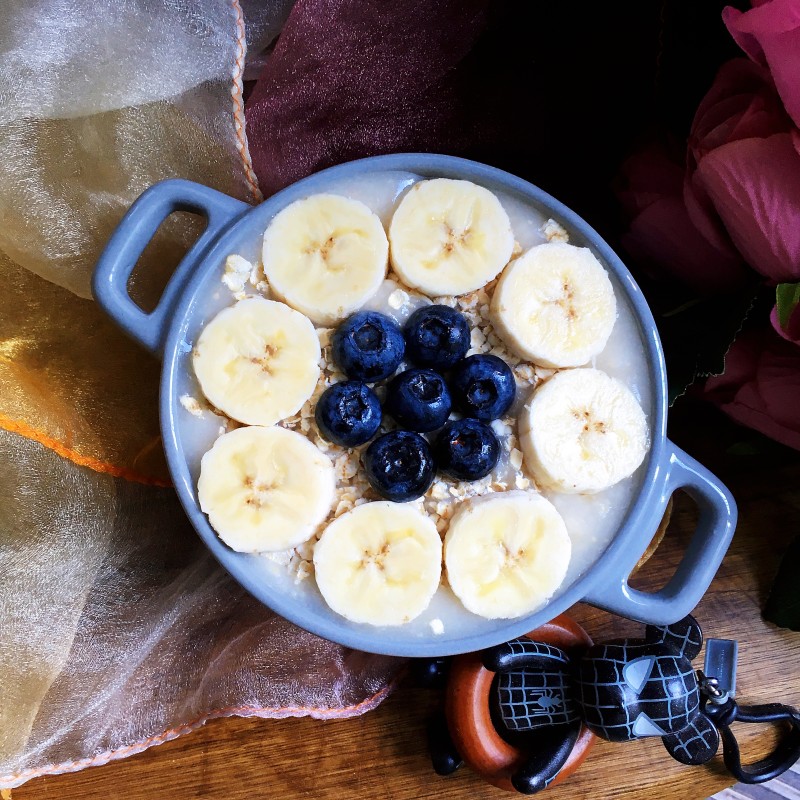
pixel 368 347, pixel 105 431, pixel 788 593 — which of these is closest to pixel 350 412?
pixel 368 347

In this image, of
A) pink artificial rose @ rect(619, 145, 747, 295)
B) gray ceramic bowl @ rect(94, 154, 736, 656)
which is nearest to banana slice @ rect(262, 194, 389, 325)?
gray ceramic bowl @ rect(94, 154, 736, 656)

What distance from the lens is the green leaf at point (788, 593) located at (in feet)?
2.95

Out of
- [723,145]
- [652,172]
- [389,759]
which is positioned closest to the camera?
[723,145]

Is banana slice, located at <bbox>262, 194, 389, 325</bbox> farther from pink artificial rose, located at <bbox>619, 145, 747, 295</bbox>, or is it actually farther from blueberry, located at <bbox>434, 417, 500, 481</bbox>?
pink artificial rose, located at <bbox>619, 145, 747, 295</bbox>

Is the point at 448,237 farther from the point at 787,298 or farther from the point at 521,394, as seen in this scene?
the point at 787,298

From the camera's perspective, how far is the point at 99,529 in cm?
81

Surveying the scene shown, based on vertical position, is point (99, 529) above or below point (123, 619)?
above

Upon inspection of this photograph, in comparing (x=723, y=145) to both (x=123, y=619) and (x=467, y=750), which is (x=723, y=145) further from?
(x=123, y=619)

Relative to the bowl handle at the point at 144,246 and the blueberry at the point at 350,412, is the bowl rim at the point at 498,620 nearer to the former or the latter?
the bowl handle at the point at 144,246

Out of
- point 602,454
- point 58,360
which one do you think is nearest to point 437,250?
point 602,454

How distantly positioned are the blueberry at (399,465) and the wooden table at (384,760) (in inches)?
14.0

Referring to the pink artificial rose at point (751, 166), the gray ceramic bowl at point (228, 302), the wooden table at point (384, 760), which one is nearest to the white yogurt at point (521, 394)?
the gray ceramic bowl at point (228, 302)

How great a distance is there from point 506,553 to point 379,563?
0.37 feet

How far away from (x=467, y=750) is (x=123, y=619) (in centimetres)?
40
